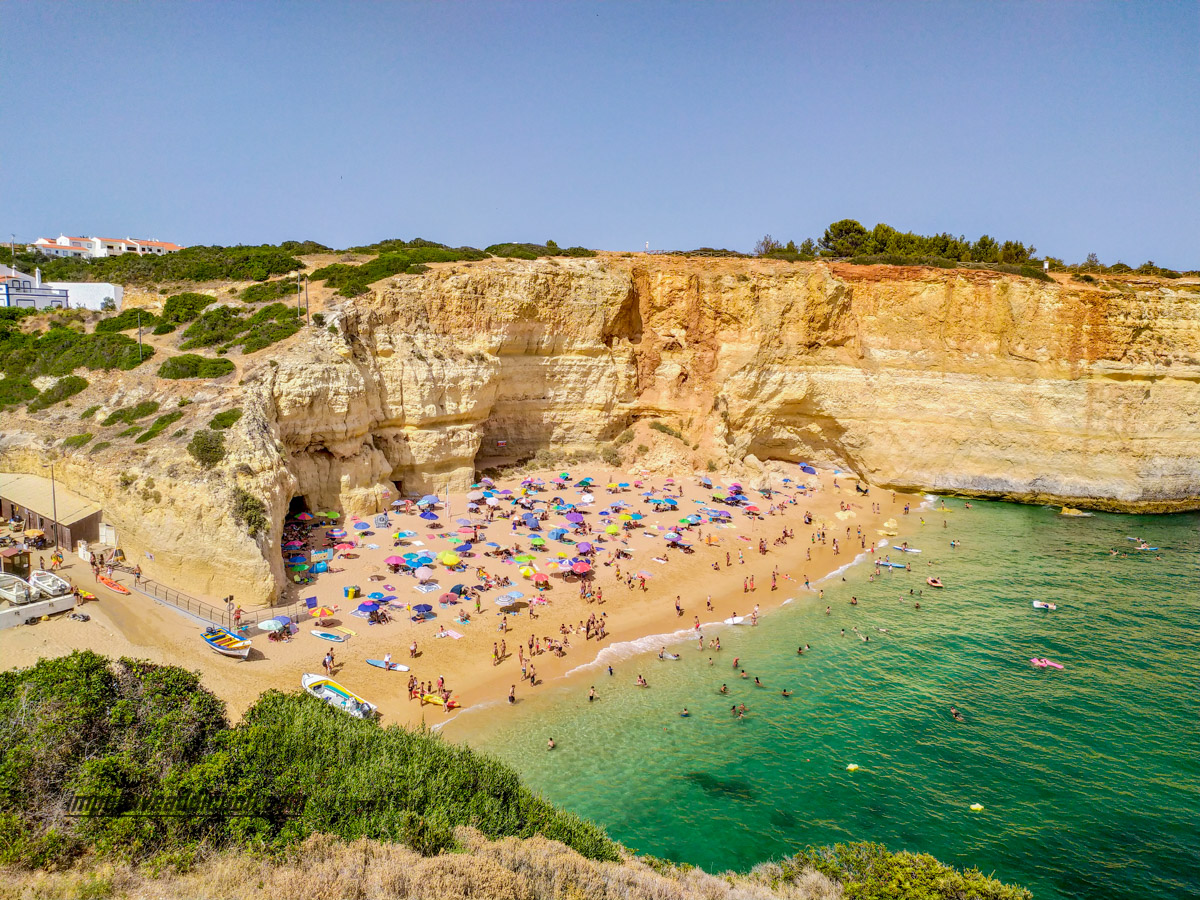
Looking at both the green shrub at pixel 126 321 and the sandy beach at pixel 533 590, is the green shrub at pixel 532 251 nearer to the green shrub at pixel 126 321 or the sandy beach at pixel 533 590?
the sandy beach at pixel 533 590

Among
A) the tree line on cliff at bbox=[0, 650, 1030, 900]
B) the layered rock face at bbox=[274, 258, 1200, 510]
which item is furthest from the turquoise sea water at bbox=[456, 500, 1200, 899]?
the layered rock face at bbox=[274, 258, 1200, 510]

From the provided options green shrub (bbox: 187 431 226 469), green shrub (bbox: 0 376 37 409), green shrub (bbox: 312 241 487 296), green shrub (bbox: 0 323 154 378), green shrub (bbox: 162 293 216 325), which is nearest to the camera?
green shrub (bbox: 187 431 226 469)

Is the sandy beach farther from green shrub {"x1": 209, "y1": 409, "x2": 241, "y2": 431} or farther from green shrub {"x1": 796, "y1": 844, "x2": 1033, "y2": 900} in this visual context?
green shrub {"x1": 796, "y1": 844, "x2": 1033, "y2": 900}

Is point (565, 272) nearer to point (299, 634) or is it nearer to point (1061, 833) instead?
point (299, 634)

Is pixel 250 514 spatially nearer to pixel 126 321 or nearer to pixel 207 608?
pixel 207 608

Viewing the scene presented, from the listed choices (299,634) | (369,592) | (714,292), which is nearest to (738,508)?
(714,292)

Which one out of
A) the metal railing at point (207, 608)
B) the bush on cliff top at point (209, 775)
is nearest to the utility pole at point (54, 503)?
the metal railing at point (207, 608)

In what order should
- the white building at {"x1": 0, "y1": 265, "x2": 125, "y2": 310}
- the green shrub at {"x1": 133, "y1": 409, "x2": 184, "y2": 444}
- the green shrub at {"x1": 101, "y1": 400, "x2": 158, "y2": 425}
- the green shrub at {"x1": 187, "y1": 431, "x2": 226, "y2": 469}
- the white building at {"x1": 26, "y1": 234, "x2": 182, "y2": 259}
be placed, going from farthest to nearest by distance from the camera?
the white building at {"x1": 26, "y1": 234, "x2": 182, "y2": 259}
the white building at {"x1": 0, "y1": 265, "x2": 125, "y2": 310}
the green shrub at {"x1": 101, "y1": 400, "x2": 158, "y2": 425}
the green shrub at {"x1": 133, "y1": 409, "x2": 184, "y2": 444}
the green shrub at {"x1": 187, "y1": 431, "x2": 226, "y2": 469}
